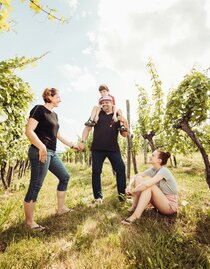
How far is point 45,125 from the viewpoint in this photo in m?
3.55

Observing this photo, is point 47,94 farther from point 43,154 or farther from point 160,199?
point 160,199

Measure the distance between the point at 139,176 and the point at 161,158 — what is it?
1.70 feet

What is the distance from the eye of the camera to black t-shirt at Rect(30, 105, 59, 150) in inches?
136

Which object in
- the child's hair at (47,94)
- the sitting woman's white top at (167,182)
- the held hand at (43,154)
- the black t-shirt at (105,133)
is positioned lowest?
the sitting woman's white top at (167,182)

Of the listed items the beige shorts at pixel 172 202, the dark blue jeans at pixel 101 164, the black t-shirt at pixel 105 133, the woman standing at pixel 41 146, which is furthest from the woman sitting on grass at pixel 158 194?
the woman standing at pixel 41 146

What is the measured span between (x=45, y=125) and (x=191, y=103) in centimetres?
358

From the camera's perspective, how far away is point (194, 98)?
5246mm

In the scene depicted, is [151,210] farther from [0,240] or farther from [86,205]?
[0,240]

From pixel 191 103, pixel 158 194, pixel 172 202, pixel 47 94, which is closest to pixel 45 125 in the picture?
pixel 47 94

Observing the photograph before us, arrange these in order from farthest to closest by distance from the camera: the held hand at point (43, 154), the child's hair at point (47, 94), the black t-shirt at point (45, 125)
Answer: the child's hair at point (47, 94) → the black t-shirt at point (45, 125) → the held hand at point (43, 154)

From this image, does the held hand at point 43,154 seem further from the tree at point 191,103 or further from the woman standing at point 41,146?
the tree at point 191,103

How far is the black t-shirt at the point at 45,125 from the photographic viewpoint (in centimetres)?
345

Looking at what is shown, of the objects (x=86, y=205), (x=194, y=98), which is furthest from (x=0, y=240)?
(x=194, y=98)

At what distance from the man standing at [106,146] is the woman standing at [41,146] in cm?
88
